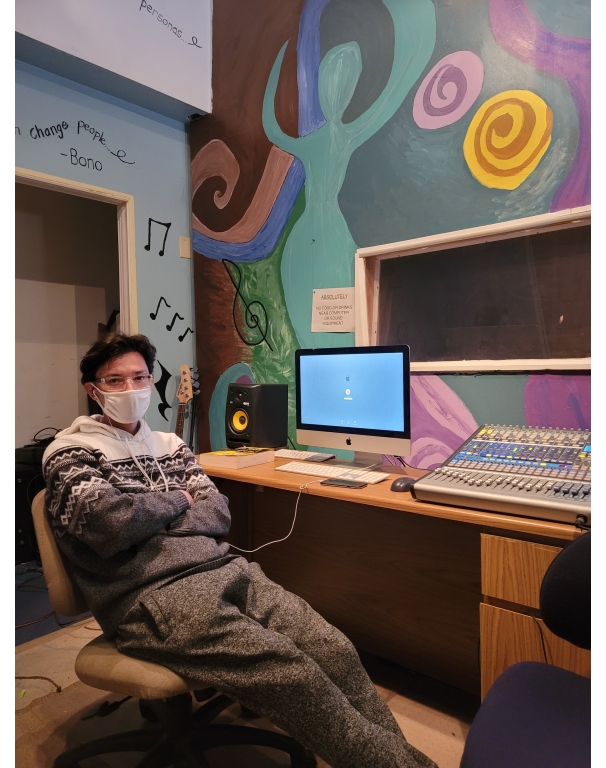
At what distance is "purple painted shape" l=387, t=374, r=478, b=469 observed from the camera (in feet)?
6.40

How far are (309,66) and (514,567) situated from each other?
246 centimetres

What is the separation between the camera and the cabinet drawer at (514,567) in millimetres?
1147

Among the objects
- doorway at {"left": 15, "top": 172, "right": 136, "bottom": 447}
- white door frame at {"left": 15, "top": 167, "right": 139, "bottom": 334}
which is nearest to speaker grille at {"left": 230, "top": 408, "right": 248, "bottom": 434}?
white door frame at {"left": 15, "top": 167, "right": 139, "bottom": 334}

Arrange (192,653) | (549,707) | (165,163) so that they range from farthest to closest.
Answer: (165,163) → (192,653) → (549,707)

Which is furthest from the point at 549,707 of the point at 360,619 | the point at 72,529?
the point at 360,619

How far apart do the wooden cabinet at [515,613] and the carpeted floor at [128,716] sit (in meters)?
0.42

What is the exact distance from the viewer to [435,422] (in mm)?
2018

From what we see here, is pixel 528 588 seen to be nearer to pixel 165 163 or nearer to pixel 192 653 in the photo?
pixel 192 653

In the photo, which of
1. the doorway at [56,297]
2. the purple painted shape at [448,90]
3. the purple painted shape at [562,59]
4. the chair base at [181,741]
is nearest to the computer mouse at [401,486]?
the chair base at [181,741]

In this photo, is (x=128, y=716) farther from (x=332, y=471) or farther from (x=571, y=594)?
(x=571, y=594)

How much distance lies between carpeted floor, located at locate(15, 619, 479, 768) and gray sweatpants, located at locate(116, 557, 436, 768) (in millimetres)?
483

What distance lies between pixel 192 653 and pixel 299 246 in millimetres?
1958

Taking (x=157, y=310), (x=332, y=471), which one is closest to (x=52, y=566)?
(x=332, y=471)

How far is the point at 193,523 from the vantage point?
55.3 inches
